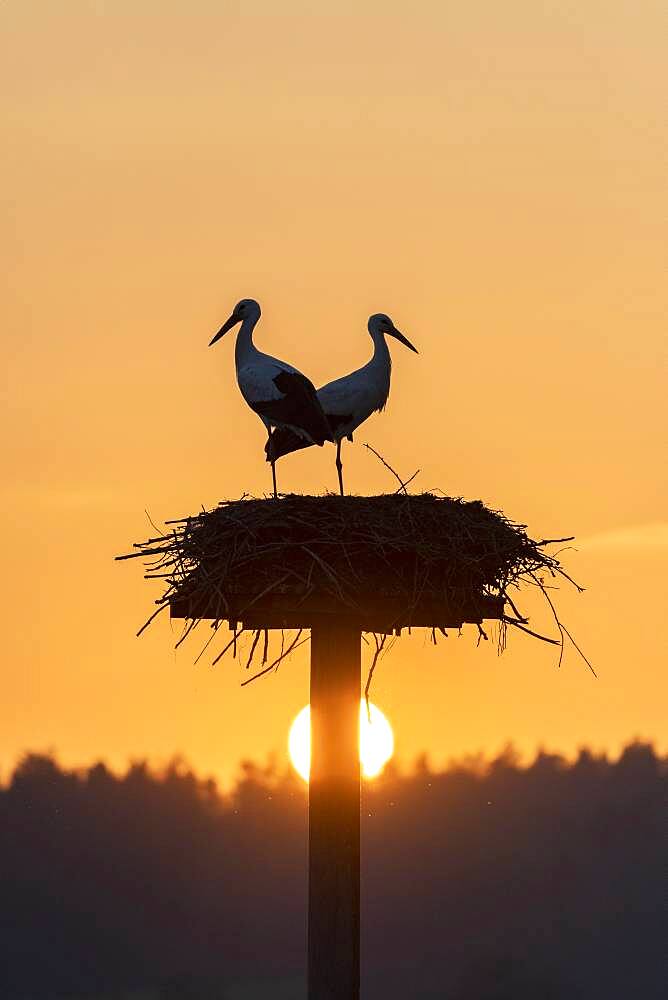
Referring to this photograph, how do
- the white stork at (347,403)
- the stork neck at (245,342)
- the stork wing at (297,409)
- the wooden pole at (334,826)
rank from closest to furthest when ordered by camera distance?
the wooden pole at (334,826), the stork wing at (297,409), the white stork at (347,403), the stork neck at (245,342)

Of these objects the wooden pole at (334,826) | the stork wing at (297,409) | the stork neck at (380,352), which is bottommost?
the wooden pole at (334,826)

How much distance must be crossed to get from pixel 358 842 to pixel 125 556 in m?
2.52

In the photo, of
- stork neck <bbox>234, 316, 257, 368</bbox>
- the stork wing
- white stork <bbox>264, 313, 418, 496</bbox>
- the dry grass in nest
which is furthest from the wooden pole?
stork neck <bbox>234, 316, 257, 368</bbox>

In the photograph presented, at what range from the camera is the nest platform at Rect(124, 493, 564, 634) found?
7.70 metres

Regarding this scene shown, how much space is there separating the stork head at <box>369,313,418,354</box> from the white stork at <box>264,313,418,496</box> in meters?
0.60

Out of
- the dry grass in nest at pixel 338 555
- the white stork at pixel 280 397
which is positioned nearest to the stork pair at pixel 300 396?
the white stork at pixel 280 397

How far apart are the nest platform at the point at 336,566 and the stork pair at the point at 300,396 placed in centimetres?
304

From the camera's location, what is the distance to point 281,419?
12.0 meters

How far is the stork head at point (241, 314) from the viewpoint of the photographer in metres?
13.4

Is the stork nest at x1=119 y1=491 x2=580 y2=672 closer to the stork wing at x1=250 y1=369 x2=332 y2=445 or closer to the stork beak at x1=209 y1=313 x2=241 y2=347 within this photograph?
the stork wing at x1=250 y1=369 x2=332 y2=445

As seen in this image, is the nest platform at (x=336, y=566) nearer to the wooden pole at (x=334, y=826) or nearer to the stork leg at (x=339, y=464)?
the wooden pole at (x=334, y=826)

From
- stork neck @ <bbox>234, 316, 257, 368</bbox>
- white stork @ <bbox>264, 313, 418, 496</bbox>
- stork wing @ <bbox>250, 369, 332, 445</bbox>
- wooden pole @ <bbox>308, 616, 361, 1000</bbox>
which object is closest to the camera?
wooden pole @ <bbox>308, 616, 361, 1000</bbox>

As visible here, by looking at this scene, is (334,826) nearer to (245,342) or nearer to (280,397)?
(280,397)

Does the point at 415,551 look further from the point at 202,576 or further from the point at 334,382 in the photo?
the point at 334,382
